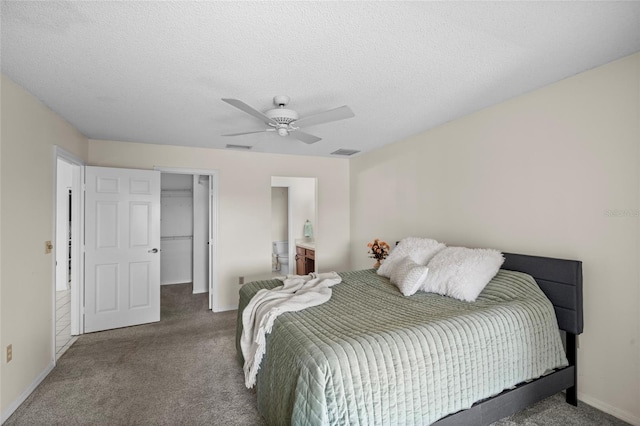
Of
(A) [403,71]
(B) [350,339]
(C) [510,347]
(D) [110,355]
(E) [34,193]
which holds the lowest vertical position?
(D) [110,355]

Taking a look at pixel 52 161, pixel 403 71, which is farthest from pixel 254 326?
pixel 52 161

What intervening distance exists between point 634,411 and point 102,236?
5165 mm

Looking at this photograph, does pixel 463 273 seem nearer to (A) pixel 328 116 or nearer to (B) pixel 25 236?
(A) pixel 328 116

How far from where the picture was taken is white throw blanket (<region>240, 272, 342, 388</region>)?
1948mm

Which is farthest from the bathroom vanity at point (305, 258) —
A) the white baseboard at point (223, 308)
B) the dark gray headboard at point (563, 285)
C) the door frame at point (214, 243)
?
the dark gray headboard at point (563, 285)

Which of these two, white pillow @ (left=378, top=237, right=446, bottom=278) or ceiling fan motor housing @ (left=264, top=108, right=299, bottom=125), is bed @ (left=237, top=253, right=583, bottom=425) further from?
ceiling fan motor housing @ (left=264, top=108, right=299, bottom=125)

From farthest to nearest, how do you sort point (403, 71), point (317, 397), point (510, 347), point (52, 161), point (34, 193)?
point (52, 161) → point (34, 193) → point (403, 71) → point (510, 347) → point (317, 397)

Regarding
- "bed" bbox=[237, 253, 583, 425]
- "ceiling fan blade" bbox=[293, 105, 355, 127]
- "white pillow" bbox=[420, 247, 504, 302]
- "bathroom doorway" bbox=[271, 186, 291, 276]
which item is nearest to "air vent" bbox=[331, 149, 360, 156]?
"bathroom doorway" bbox=[271, 186, 291, 276]

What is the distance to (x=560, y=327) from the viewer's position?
85.7 inches

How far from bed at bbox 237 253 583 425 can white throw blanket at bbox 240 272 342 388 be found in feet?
0.22

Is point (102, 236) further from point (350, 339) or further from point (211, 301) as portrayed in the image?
point (350, 339)

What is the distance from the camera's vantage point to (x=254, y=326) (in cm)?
215

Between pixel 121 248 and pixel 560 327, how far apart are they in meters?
4.62

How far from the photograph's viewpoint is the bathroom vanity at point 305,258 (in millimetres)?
5713
